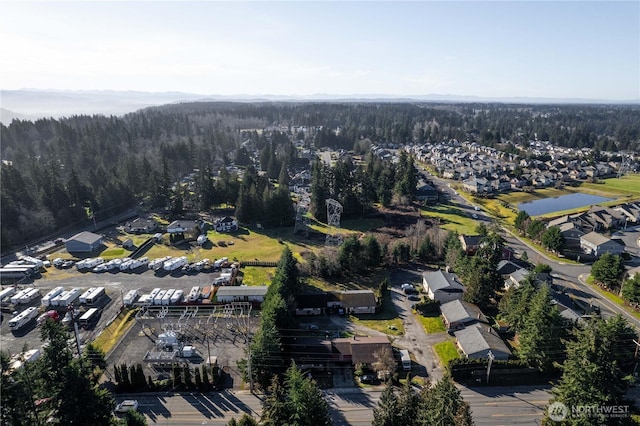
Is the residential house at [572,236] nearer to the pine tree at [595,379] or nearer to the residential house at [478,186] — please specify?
the residential house at [478,186]

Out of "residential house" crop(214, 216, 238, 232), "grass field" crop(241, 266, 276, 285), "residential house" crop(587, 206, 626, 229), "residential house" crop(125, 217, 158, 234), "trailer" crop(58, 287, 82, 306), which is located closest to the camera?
"trailer" crop(58, 287, 82, 306)

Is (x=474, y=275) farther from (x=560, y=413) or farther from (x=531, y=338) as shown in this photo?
(x=560, y=413)

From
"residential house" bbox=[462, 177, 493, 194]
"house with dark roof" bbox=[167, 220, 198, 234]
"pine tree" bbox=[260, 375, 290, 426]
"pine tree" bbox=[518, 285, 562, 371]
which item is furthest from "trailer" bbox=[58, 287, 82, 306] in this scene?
"residential house" bbox=[462, 177, 493, 194]

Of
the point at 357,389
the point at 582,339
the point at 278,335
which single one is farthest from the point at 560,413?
the point at 278,335

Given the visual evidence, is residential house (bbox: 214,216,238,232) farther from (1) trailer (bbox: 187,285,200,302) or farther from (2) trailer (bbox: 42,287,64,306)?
(2) trailer (bbox: 42,287,64,306)

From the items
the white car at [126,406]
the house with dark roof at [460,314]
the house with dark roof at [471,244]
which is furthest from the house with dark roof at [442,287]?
the white car at [126,406]

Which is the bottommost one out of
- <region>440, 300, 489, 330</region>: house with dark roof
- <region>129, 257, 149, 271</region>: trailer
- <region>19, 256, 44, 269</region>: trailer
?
<region>129, 257, 149, 271</region>: trailer
